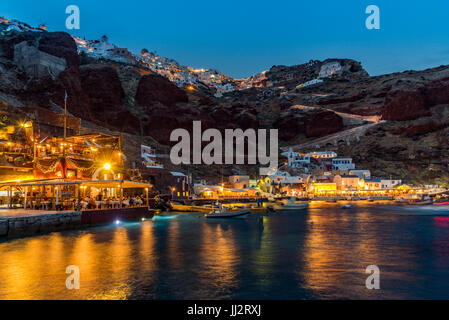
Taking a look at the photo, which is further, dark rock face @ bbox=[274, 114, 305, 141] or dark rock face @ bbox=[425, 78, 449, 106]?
dark rock face @ bbox=[274, 114, 305, 141]

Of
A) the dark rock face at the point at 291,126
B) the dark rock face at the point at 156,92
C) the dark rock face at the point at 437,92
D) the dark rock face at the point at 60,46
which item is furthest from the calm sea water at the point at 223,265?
the dark rock face at the point at 437,92

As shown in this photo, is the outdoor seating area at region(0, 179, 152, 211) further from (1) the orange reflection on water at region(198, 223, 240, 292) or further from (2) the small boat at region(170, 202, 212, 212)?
(2) the small boat at region(170, 202, 212, 212)

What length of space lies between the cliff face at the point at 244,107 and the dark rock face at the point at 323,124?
17.1 inches

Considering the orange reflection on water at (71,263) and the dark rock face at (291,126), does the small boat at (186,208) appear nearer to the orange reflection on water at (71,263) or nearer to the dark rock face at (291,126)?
the orange reflection on water at (71,263)

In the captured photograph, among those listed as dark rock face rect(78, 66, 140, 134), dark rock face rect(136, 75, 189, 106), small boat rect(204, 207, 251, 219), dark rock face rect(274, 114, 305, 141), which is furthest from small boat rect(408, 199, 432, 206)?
dark rock face rect(136, 75, 189, 106)

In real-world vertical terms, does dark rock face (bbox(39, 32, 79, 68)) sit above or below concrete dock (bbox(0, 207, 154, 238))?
above

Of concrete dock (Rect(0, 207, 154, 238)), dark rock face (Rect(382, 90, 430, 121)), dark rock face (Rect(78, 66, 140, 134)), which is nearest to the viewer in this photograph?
concrete dock (Rect(0, 207, 154, 238))

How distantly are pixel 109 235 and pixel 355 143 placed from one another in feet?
415

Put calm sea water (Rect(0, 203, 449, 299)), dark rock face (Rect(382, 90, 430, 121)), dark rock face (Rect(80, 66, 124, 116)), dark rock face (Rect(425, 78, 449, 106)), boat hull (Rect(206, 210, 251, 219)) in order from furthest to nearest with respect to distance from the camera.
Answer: dark rock face (Rect(425, 78, 449, 106)) → dark rock face (Rect(382, 90, 430, 121)) → dark rock face (Rect(80, 66, 124, 116)) → boat hull (Rect(206, 210, 251, 219)) → calm sea water (Rect(0, 203, 449, 299))

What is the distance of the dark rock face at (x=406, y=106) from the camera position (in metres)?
140

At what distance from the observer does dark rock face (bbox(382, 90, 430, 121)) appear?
140375mm

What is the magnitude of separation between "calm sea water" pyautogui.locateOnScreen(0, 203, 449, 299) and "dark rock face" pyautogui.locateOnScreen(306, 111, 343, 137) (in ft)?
404

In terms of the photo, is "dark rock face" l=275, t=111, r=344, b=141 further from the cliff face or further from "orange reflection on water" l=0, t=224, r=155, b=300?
"orange reflection on water" l=0, t=224, r=155, b=300

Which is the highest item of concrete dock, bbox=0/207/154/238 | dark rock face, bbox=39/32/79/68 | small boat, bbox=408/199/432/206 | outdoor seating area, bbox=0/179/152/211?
dark rock face, bbox=39/32/79/68
